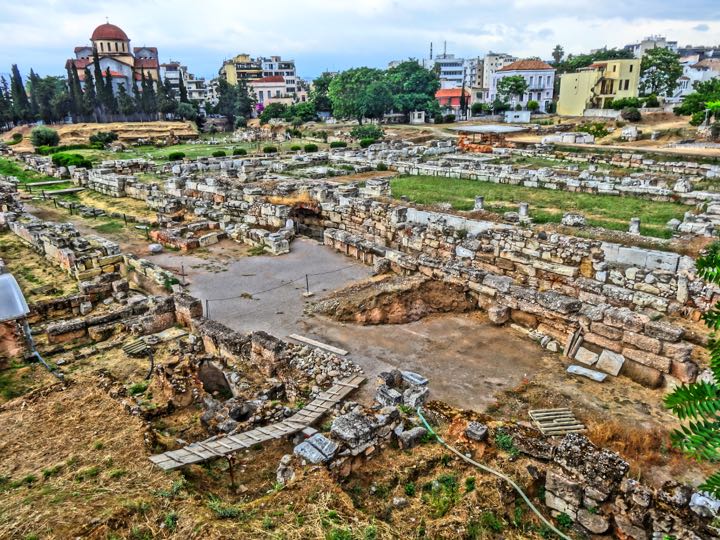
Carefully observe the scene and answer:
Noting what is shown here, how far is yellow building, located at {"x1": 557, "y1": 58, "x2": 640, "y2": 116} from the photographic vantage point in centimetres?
6412

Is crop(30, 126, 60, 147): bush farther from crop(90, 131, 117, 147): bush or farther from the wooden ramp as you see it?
the wooden ramp

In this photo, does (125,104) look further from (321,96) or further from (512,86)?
(512,86)

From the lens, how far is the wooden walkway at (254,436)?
7.21 metres

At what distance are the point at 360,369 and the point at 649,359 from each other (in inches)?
231

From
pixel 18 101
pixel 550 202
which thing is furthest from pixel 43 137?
pixel 550 202

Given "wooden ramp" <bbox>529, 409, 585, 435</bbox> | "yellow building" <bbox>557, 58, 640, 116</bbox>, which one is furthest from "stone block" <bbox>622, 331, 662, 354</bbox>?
"yellow building" <bbox>557, 58, 640, 116</bbox>

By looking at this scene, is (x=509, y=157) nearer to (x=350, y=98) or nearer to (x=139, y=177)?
(x=139, y=177)

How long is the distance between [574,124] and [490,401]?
54421 millimetres

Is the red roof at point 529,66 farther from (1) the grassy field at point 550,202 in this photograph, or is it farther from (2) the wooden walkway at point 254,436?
(2) the wooden walkway at point 254,436

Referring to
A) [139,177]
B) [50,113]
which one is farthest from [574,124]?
[50,113]

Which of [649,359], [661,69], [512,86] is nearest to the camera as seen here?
[649,359]

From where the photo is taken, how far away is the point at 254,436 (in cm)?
812

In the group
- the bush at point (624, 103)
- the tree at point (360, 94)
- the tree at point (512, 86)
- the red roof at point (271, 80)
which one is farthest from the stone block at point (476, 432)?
the red roof at point (271, 80)

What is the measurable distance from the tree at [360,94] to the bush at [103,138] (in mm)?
26370
